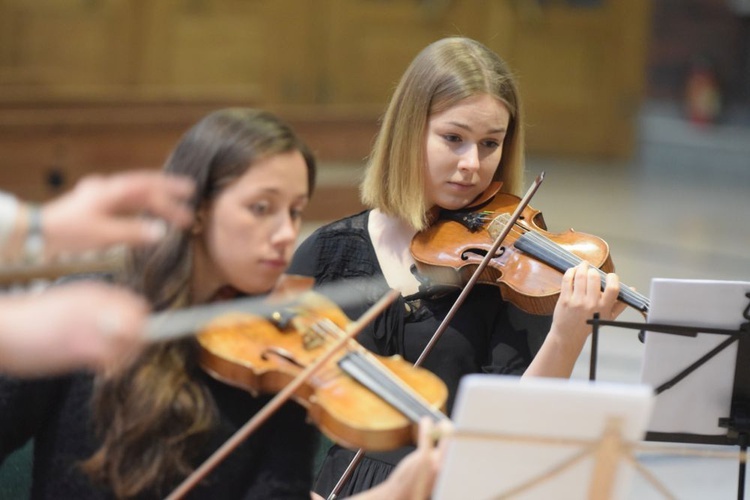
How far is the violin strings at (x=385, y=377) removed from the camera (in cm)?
137

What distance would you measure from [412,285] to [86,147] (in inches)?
89.7

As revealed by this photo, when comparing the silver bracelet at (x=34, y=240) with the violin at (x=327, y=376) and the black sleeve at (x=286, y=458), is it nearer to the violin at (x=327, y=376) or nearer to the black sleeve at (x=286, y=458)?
the violin at (x=327, y=376)

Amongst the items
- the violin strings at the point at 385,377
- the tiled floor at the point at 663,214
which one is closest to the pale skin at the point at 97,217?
the violin strings at the point at 385,377

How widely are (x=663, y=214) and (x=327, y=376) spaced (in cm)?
501

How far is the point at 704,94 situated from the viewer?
7.82m

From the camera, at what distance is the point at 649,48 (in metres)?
8.18

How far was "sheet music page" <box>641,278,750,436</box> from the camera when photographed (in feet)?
5.74

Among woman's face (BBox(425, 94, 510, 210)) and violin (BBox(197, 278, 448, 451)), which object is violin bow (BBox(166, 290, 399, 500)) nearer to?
violin (BBox(197, 278, 448, 451))

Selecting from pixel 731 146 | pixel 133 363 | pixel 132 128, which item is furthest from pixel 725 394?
pixel 731 146

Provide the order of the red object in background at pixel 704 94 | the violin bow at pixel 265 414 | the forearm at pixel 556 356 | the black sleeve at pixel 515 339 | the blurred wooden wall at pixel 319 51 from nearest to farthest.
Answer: the violin bow at pixel 265 414
the forearm at pixel 556 356
the black sleeve at pixel 515 339
the blurred wooden wall at pixel 319 51
the red object in background at pixel 704 94

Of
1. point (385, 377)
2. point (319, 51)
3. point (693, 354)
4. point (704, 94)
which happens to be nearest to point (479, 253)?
point (693, 354)

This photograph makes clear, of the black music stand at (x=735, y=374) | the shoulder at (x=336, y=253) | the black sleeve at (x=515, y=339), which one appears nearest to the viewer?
the black music stand at (x=735, y=374)

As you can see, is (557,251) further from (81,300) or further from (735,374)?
(81,300)

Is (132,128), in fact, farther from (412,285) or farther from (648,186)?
(648,186)
